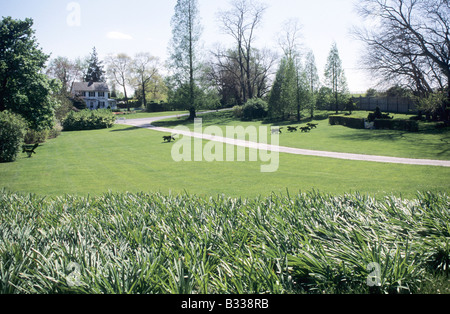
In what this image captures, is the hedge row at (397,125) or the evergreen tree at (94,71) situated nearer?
the hedge row at (397,125)

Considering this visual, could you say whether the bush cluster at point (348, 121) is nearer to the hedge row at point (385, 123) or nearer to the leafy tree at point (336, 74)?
the hedge row at point (385, 123)

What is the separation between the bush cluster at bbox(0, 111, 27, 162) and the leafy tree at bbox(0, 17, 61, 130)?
504cm

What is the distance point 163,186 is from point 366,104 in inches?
1663

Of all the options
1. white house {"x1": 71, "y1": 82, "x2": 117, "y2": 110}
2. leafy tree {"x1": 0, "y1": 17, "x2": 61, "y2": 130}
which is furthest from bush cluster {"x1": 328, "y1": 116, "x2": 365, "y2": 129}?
white house {"x1": 71, "y1": 82, "x2": 117, "y2": 110}

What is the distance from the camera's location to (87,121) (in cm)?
3588

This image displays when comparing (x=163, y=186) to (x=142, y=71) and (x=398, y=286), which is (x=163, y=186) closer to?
(x=398, y=286)

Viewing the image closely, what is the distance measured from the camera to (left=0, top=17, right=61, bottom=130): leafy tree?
20.1 metres

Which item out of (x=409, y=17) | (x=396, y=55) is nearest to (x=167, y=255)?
(x=396, y=55)

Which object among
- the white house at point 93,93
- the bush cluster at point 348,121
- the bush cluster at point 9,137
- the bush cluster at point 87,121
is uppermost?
the white house at point 93,93

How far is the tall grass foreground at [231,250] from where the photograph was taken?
8.79 feet

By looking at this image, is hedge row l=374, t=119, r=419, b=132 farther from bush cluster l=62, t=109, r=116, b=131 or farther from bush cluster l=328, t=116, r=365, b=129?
bush cluster l=62, t=109, r=116, b=131

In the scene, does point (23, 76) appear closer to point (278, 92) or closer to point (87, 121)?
point (87, 121)

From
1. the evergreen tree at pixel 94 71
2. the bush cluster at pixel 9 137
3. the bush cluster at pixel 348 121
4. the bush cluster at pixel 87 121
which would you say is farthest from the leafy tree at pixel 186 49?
the evergreen tree at pixel 94 71
